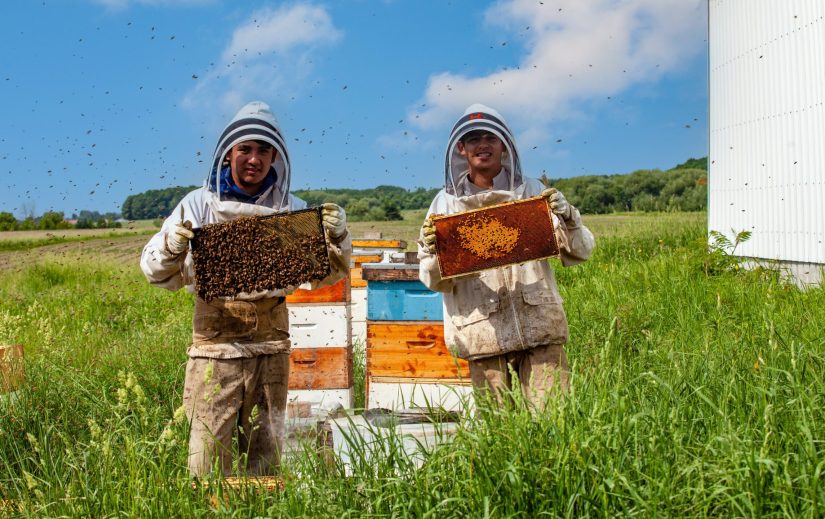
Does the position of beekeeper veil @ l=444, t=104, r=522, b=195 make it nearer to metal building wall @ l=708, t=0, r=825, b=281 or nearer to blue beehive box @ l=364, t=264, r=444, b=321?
blue beehive box @ l=364, t=264, r=444, b=321

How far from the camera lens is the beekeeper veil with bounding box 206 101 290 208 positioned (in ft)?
13.3

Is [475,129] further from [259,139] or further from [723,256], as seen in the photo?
[723,256]

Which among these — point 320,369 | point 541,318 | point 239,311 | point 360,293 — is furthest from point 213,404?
point 360,293

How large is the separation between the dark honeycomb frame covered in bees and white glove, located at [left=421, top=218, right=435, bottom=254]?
0.54 meters

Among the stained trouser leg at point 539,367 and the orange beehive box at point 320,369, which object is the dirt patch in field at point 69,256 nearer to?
the orange beehive box at point 320,369

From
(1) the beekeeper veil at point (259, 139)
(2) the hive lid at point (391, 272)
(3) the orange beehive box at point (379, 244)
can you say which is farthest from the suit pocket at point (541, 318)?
(3) the orange beehive box at point (379, 244)

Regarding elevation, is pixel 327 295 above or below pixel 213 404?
above

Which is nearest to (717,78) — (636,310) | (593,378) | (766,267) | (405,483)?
(766,267)

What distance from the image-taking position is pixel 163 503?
3020 millimetres

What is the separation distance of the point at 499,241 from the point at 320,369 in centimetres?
299

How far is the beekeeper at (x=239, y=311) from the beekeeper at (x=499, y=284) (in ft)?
2.24

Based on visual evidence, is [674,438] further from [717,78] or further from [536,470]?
[717,78]

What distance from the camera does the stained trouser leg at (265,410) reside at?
396 cm

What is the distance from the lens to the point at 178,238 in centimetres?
376
